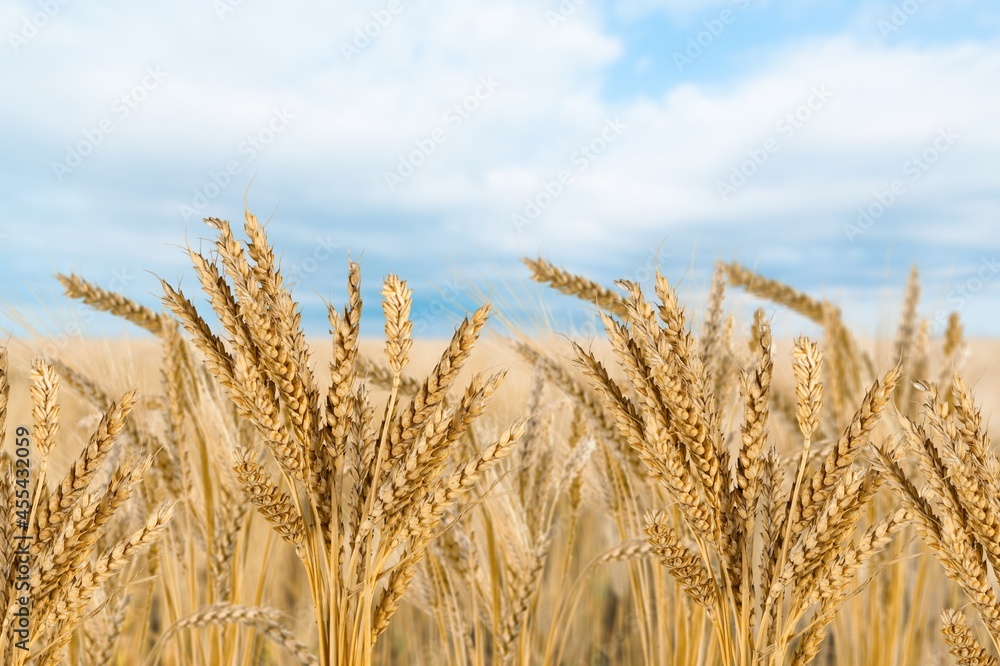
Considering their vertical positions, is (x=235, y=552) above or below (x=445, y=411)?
below

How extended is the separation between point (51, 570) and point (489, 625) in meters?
1.19

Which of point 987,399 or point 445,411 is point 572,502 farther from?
point 987,399

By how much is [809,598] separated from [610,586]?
399cm

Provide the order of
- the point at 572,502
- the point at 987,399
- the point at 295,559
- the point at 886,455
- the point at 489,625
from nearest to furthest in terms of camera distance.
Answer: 1. the point at 886,455
2. the point at 489,625
3. the point at 572,502
4. the point at 295,559
5. the point at 987,399

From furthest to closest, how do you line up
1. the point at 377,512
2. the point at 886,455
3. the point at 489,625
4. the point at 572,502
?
the point at 572,502
the point at 489,625
the point at 886,455
the point at 377,512

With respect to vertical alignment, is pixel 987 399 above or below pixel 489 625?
above

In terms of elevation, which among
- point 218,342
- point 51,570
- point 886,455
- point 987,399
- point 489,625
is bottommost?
point 489,625

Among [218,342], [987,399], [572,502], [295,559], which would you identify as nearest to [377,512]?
[218,342]

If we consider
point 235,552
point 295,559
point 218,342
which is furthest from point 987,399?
point 218,342

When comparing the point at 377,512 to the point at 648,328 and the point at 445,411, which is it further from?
the point at 648,328

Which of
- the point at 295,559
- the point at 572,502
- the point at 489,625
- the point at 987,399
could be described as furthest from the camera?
the point at 987,399

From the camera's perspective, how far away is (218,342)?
3.76 feet

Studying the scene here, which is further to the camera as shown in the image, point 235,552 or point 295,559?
point 295,559

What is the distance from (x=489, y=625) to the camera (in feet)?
6.58
